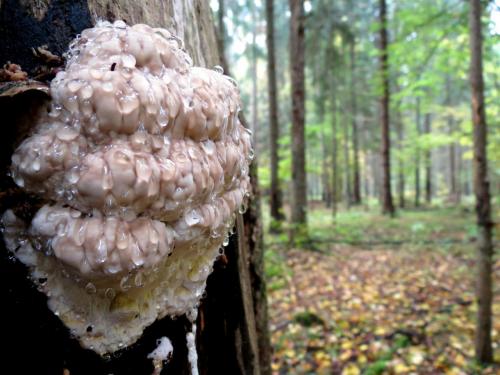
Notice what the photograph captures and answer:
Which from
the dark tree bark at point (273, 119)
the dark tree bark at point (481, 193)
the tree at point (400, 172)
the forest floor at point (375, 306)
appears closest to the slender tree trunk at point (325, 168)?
the dark tree bark at point (273, 119)

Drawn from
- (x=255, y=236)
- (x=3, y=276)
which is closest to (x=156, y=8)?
(x=3, y=276)

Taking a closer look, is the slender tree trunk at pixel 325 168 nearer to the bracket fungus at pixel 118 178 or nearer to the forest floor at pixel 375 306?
the forest floor at pixel 375 306

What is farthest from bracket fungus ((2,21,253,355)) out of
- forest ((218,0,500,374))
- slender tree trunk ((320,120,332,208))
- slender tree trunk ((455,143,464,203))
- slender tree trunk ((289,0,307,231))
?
slender tree trunk ((455,143,464,203))

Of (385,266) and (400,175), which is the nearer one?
(385,266)

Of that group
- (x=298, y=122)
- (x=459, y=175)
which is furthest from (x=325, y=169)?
(x=459, y=175)

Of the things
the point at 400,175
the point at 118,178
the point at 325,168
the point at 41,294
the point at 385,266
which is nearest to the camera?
the point at 118,178

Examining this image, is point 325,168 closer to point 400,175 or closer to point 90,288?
point 400,175

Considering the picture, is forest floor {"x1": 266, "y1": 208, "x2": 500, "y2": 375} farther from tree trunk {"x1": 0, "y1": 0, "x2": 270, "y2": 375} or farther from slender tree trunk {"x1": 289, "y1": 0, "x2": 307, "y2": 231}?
tree trunk {"x1": 0, "y1": 0, "x2": 270, "y2": 375}
